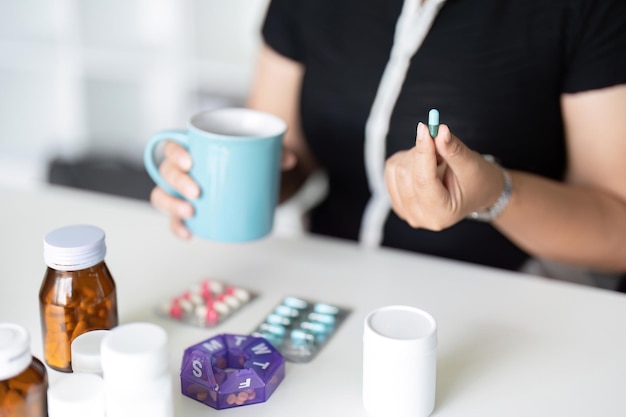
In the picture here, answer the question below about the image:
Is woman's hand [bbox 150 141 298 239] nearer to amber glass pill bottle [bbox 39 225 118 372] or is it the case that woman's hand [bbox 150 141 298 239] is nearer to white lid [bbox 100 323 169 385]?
amber glass pill bottle [bbox 39 225 118 372]

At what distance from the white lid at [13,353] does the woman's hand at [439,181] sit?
325 mm

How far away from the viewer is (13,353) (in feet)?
1.57

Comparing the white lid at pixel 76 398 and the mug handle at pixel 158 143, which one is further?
the mug handle at pixel 158 143

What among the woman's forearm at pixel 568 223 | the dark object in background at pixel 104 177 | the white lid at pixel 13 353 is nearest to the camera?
the white lid at pixel 13 353

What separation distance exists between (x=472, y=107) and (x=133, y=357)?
0.59 meters

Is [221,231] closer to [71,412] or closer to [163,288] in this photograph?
[163,288]

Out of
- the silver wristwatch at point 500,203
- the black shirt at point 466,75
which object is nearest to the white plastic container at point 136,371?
the silver wristwatch at point 500,203

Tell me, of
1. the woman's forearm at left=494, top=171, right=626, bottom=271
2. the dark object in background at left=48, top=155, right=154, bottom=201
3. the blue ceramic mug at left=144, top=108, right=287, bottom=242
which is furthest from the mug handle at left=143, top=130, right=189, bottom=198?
the dark object in background at left=48, top=155, right=154, bottom=201

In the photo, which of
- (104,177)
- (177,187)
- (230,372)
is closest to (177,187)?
(177,187)

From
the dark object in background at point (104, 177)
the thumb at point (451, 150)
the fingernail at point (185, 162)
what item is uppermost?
the thumb at point (451, 150)

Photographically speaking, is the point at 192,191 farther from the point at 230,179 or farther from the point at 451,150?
the point at 451,150

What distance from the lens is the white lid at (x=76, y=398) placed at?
19.9 inches

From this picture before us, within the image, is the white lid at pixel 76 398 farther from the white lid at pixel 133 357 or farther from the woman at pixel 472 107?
the woman at pixel 472 107

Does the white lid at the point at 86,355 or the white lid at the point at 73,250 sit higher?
the white lid at the point at 73,250
